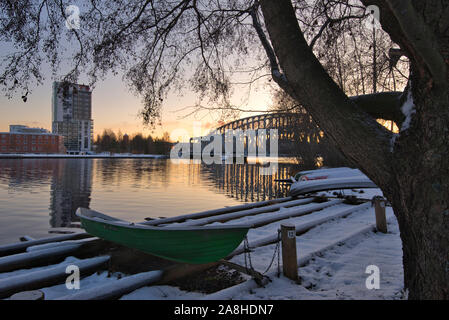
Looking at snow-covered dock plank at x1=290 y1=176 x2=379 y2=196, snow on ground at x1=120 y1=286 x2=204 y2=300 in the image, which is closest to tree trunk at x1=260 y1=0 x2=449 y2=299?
snow on ground at x1=120 y1=286 x2=204 y2=300

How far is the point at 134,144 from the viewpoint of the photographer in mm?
138875

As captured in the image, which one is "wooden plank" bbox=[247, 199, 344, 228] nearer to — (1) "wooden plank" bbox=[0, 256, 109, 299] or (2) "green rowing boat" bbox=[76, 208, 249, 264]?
(2) "green rowing boat" bbox=[76, 208, 249, 264]

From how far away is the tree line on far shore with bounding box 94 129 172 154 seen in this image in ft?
423

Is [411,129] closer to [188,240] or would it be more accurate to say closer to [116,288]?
[188,240]

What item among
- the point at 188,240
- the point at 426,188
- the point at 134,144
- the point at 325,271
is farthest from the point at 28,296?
the point at 134,144

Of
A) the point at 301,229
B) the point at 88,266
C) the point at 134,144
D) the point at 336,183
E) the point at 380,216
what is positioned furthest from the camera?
the point at 134,144

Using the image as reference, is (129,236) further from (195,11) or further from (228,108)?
(195,11)

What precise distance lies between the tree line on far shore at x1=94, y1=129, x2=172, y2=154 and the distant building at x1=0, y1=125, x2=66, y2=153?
28.0m

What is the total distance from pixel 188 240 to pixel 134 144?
140290 millimetres

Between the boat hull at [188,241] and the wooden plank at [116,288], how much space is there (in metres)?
0.48

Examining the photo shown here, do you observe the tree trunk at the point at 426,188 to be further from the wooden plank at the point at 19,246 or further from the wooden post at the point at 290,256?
the wooden plank at the point at 19,246

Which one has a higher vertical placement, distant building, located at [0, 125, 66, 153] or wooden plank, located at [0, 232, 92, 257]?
distant building, located at [0, 125, 66, 153]

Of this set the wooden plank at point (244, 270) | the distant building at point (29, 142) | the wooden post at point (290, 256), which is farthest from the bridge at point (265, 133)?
the distant building at point (29, 142)

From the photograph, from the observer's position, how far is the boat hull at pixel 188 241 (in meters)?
4.90
